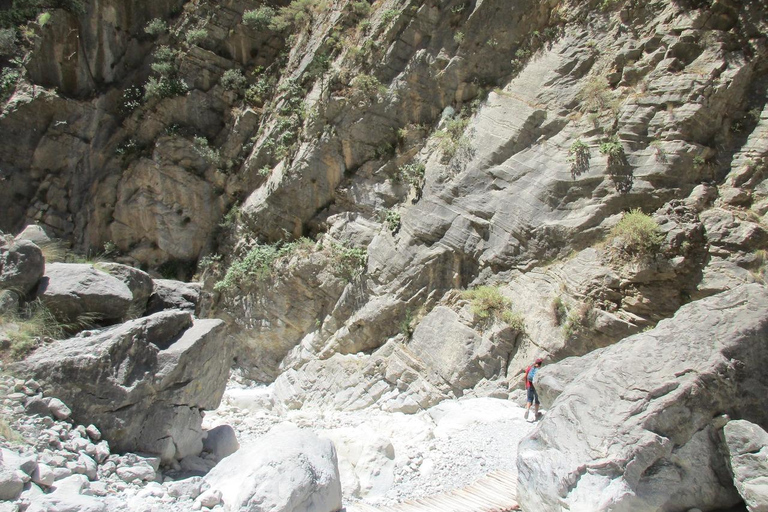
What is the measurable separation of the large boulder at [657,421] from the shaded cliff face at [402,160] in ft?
11.6

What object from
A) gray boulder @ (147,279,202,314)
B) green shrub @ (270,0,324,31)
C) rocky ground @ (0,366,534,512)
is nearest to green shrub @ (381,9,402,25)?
green shrub @ (270,0,324,31)

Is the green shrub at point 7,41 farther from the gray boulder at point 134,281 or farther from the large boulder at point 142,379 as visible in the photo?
the large boulder at point 142,379

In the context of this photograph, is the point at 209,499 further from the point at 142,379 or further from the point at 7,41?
the point at 7,41

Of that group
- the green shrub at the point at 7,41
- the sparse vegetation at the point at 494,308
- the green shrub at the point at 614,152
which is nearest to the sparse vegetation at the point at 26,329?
the sparse vegetation at the point at 494,308

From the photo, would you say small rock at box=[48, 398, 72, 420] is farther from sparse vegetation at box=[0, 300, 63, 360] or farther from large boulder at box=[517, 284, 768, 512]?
large boulder at box=[517, 284, 768, 512]

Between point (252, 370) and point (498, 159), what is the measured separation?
30.7ft

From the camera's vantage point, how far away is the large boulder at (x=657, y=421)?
5.36 m

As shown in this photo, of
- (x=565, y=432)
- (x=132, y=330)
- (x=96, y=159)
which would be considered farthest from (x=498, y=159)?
(x=96, y=159)

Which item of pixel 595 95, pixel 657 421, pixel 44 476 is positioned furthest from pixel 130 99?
pixel 657 421

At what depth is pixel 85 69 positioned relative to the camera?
19500 millimetres

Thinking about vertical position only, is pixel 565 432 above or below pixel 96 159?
below

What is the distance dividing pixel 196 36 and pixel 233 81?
1997mm

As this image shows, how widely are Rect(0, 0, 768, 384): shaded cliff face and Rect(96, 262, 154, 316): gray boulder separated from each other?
5.29 metres

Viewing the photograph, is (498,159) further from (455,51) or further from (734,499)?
(734,499)
